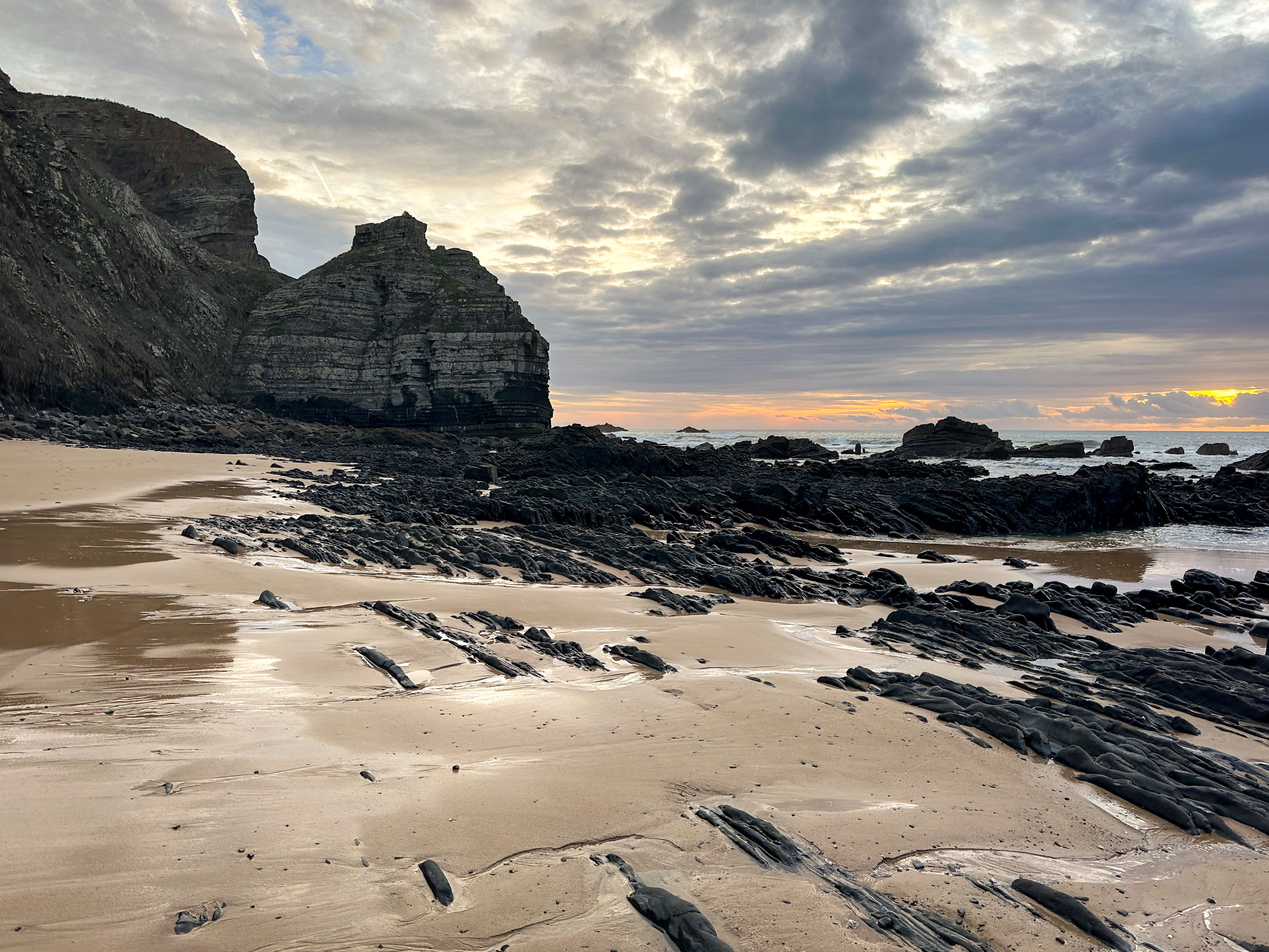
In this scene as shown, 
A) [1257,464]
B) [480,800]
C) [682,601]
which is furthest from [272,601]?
[1257,464]

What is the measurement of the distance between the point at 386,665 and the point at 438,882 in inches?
140

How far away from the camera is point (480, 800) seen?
3764mm

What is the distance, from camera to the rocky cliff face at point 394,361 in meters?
60.1

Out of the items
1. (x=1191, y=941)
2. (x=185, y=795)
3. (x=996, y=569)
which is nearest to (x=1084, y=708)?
(x=1191, y=941)

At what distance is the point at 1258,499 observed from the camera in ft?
100

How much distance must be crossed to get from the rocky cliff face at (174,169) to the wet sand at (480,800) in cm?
8214

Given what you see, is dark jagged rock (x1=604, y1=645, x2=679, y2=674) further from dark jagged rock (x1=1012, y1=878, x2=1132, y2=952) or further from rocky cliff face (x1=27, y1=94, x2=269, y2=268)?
rocky cliff face (x1=27, y1=94, x2=269, y2=268)

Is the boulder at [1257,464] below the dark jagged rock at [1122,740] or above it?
above

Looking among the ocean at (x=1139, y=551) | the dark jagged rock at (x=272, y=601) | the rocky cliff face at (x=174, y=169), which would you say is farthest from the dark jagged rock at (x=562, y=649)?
the rocky cliff face at (x=174, y=169)

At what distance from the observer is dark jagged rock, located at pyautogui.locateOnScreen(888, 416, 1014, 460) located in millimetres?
66125

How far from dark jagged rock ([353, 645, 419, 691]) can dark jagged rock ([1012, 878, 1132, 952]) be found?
4.36 meters

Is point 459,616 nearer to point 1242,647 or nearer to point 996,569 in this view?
point 1242,647

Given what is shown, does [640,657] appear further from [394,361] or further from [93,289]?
[394,361]

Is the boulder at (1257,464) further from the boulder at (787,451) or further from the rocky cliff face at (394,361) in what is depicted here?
the rocky cliff face at (394,361)
